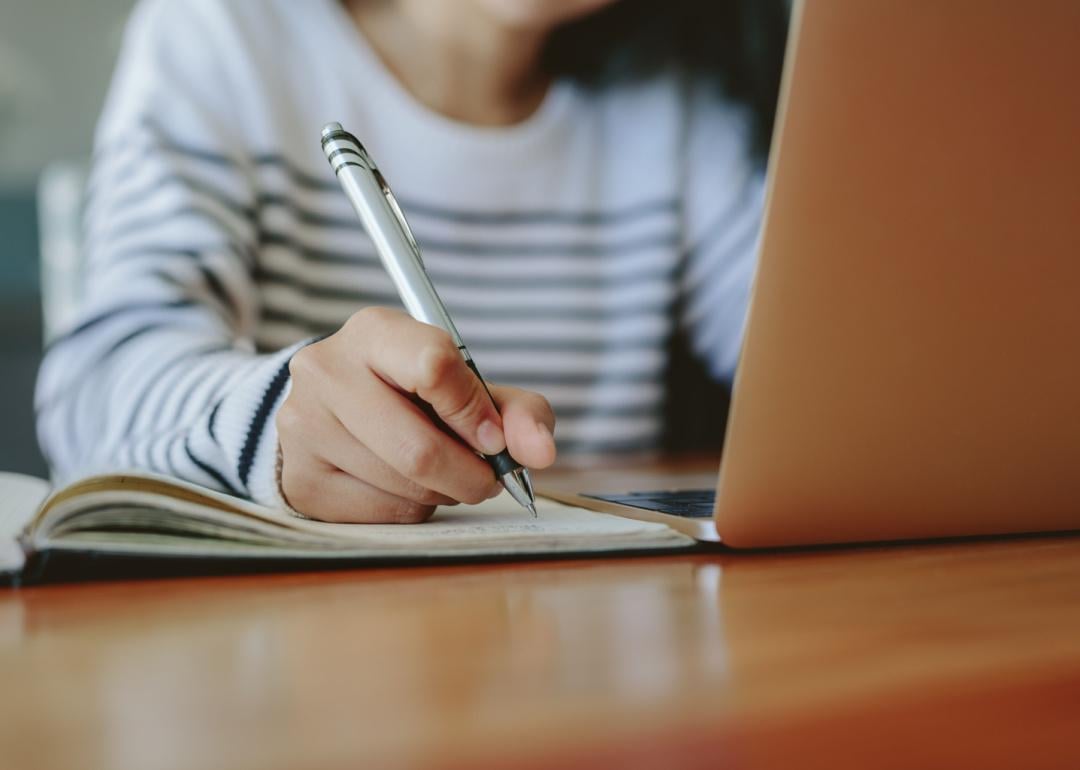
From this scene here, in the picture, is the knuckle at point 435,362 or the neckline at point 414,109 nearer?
the knuckle at point 435,362

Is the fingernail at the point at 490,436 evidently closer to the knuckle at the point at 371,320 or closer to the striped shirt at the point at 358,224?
the knuckle at the point at 371,320

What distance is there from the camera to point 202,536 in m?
0.31

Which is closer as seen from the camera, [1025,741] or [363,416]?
[1025,741]

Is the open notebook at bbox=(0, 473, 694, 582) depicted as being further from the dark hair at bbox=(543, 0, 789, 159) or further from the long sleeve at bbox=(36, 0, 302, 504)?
the dark hair at bbox=(543, 0, 789, 159)

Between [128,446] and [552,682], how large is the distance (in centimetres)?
46

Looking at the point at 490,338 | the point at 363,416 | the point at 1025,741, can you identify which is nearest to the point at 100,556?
the point at 363,416

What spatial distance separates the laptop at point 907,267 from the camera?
28 cm

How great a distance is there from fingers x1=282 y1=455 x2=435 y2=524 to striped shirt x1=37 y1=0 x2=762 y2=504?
0.65 feet

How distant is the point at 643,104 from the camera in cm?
122

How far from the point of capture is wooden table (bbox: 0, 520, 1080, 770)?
0.49 ft

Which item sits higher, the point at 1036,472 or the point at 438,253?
the point at 438,253

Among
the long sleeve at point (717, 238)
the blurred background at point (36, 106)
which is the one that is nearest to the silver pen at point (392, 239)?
the long sleeve at point (717, 238)

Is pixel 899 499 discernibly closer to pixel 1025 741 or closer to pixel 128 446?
pixel 1025 741

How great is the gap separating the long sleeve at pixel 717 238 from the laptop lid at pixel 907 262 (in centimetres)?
85
